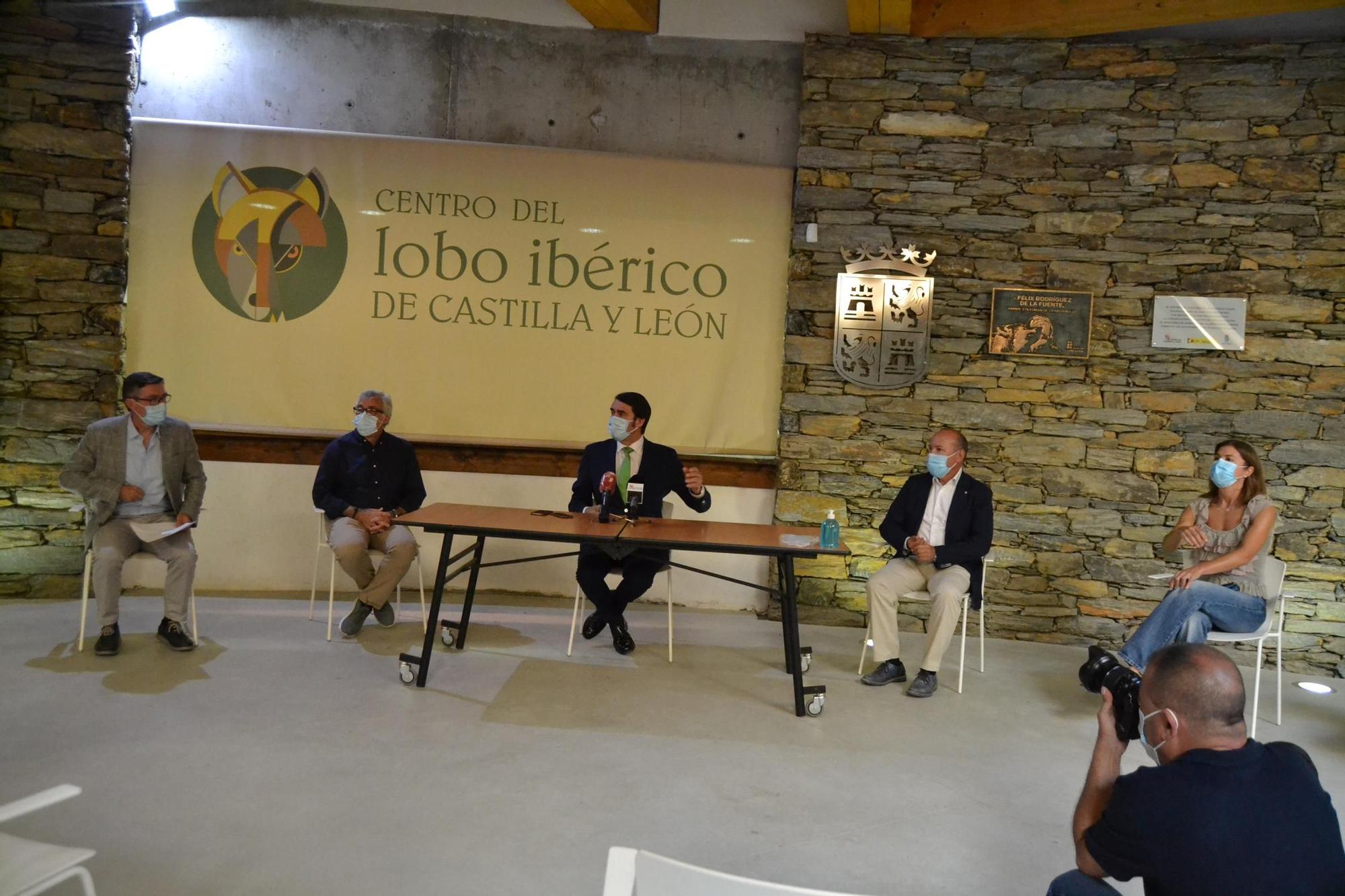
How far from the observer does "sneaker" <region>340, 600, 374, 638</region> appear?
15.9 feet

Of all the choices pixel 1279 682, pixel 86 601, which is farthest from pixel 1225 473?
pixel 86 601

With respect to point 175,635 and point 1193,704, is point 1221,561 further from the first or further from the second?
point 175,635

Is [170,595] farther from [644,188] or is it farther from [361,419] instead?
[644,188]

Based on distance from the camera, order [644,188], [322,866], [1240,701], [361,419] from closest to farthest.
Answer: [1240,701], [322,866], [361,419], [644,188]

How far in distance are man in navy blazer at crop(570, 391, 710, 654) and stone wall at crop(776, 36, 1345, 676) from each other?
0.99 metres

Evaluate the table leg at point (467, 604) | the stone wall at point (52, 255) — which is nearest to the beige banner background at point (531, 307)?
the stone wall at point (52, 255)

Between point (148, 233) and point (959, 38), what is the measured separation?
4599mm

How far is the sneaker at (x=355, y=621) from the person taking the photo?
15.9ft

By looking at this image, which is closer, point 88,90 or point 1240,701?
point 1240,701

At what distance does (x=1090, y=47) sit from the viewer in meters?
5.53

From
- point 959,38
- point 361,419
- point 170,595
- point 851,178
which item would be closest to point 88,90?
point 361,419

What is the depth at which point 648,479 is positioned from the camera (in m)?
4.98

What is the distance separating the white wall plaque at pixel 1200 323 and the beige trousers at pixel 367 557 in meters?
4.05

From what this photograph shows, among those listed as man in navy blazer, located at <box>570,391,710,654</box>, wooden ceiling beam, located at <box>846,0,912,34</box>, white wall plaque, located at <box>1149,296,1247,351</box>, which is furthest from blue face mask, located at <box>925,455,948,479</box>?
wooden ceiling beam, located at <box>846,0,912,34</box>
